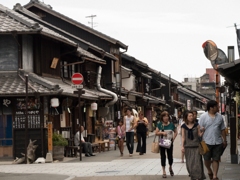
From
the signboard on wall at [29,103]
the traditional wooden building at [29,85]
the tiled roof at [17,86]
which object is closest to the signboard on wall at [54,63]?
the traditional wooden building at [29,85]

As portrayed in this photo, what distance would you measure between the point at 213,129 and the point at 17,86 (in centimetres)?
1012

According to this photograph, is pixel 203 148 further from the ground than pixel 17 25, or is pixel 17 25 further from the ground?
pixel 17 25

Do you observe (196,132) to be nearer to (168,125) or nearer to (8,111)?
(168,125)

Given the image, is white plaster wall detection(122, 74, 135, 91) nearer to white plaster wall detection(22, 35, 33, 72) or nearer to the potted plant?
white plaster wall detection(22, 35, 33, 72)

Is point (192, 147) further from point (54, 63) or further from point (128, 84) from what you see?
point (128, 84)

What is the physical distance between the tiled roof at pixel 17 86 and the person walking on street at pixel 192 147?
8006 mm

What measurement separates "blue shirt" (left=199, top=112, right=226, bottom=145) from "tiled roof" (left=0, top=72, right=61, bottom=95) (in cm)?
835

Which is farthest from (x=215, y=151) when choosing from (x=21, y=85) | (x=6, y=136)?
(x=6, y=136)

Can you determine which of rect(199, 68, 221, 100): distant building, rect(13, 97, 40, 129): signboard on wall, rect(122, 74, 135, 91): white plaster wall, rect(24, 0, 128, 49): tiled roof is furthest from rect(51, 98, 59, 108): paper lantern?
rect(199, 68, 221, 100): distant building

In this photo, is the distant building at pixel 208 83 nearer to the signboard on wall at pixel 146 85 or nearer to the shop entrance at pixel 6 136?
the signboard on wall at pixel 146 85

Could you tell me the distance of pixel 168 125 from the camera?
39.5ft

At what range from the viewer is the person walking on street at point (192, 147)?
392 inches

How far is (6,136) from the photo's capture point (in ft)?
61.6

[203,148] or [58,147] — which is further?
[58,147]
